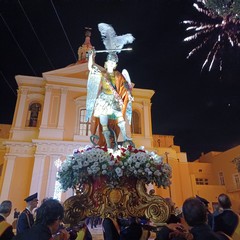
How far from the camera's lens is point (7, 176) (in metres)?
16.4

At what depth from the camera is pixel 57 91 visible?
64.6 feet

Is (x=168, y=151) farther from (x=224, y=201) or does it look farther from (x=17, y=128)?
(x=224, y=201)

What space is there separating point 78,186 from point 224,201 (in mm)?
2406

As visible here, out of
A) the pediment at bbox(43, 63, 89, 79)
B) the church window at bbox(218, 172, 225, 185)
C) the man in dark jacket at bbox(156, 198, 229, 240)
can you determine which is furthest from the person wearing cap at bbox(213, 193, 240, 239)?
the church window at bbox(218, 172, 225, 185)

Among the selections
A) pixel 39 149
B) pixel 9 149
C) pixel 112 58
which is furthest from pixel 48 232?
pixel 9 149

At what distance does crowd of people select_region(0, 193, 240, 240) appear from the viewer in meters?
2.05

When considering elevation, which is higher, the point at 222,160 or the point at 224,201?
the point at 222,160

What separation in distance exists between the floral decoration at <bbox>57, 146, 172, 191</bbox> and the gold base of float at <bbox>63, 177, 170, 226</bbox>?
122mm

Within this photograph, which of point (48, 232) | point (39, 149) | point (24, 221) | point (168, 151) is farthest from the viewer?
point (168, 151)

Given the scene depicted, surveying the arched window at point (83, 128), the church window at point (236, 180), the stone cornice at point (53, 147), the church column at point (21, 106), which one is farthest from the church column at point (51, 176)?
the church window at point (236, 180)

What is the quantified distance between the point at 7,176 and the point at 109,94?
569 inches

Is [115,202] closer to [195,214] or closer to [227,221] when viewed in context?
[227,221]

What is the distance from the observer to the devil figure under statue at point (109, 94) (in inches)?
198

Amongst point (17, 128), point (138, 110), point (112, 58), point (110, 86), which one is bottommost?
point (110, 86)
